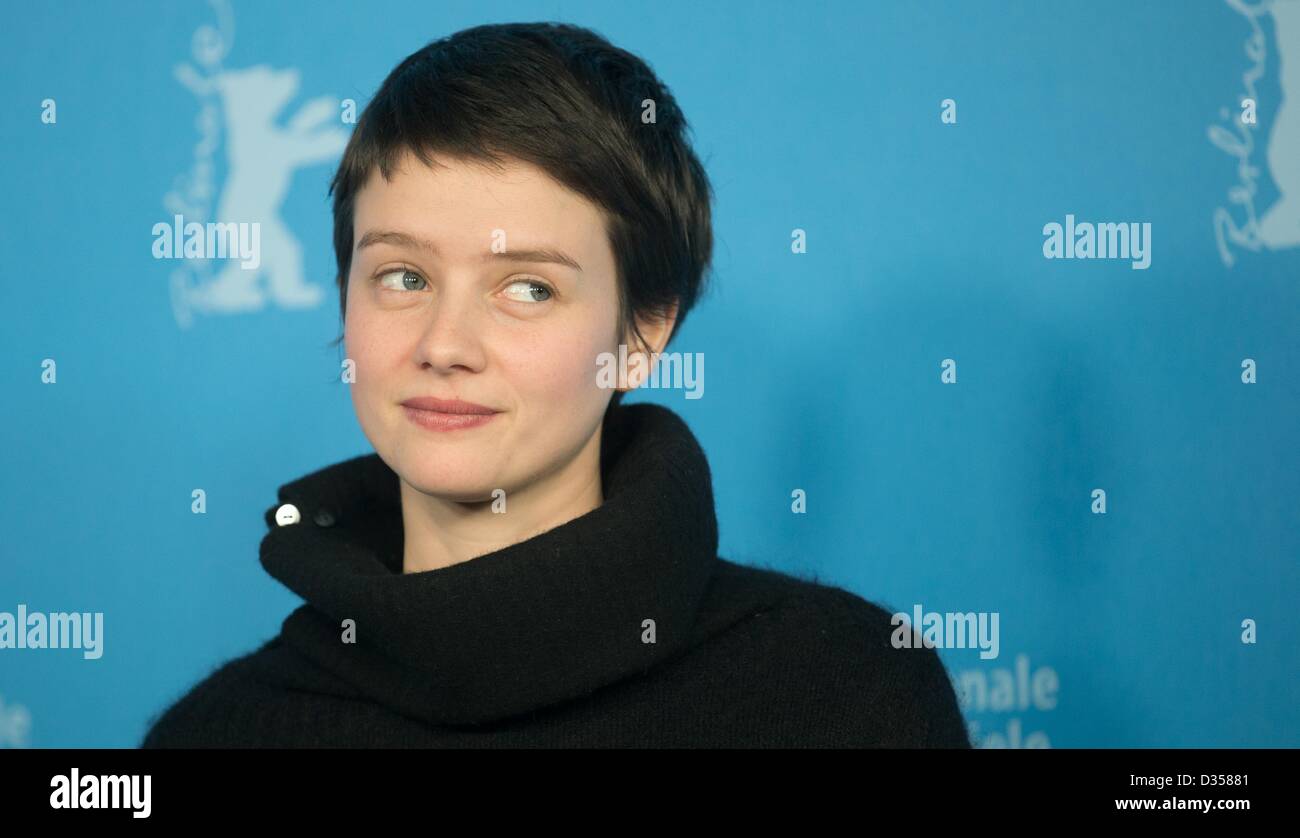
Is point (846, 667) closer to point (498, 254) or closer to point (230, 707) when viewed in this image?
point (498, 254)

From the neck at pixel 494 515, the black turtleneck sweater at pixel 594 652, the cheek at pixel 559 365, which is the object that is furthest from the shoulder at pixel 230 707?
the cheek at pixel 559 365

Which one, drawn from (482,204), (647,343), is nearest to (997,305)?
(647,343)

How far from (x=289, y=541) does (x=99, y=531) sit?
95 centimetres

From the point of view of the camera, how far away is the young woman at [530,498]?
1298mm

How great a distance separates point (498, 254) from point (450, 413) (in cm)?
16

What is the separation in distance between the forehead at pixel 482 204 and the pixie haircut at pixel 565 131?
11mm

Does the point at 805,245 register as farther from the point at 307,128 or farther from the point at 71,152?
the point at 71,152

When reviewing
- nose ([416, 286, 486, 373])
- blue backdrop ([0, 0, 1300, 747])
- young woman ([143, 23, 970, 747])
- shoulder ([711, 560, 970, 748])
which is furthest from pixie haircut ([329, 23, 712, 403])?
blue backdrop ([0, 0, 1300, 747])

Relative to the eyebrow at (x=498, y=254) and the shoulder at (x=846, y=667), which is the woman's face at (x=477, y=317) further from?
the shoulder at (x=846, y=667)

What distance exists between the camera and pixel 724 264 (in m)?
2.15

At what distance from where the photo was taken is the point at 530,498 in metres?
1.40

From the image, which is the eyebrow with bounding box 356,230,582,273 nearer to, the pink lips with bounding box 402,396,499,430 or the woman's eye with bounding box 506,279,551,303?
the woman's eye with bounding box 506,279,551,303

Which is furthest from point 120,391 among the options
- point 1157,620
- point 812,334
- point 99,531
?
point 1157,620

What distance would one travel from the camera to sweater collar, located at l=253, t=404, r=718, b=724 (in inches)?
50.9
